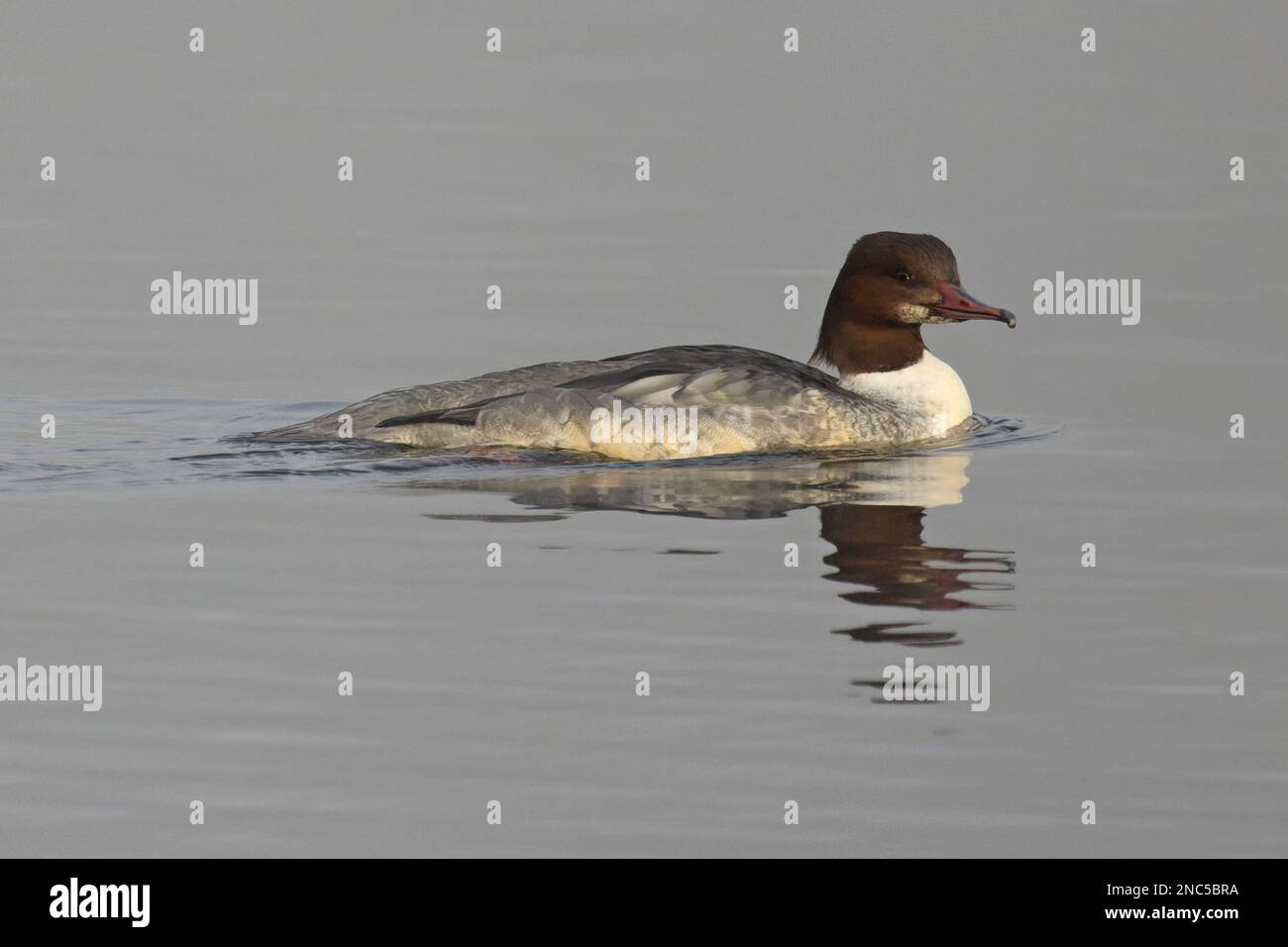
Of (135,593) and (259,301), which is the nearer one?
(135,593)

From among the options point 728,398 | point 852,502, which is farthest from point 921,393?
point 852,502

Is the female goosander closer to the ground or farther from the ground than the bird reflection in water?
farther from the ground

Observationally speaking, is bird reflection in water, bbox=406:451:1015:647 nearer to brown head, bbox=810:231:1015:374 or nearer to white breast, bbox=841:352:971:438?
white breast, bbox=841:352:971:438

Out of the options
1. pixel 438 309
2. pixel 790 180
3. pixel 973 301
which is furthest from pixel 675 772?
pixel 790 180

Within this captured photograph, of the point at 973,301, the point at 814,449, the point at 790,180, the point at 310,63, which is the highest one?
the point at 310,63

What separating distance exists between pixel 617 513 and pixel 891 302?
3.46m

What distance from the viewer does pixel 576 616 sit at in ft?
38.1

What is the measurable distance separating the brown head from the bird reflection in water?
3.32ft

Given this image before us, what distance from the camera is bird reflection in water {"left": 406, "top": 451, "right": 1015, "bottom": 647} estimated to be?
12.1 meters

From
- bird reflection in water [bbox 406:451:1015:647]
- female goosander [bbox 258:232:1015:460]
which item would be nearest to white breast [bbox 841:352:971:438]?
female goosander [bbox 258:232:1015:460]

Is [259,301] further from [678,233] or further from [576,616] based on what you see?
[576,616]

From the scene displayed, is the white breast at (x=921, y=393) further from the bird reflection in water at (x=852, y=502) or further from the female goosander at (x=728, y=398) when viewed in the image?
the bird reflection in water at (x=852, y=502)

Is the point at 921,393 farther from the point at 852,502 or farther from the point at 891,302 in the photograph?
the point at 852,502

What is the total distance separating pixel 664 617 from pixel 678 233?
1268 cm
